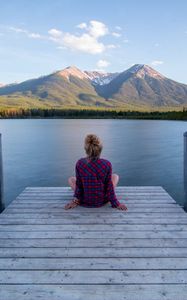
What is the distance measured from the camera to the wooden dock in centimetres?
325

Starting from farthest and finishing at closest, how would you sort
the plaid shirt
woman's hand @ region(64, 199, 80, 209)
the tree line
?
the tree line → woman's hand @ region(64, 199, 80, 209) → the plaid shirt

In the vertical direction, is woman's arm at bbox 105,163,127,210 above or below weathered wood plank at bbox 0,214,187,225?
above

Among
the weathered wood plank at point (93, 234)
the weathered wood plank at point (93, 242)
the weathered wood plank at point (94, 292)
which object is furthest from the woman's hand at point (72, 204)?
the weathered wood plank at point (94, 292)

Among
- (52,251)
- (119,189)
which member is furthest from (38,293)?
(119,189)

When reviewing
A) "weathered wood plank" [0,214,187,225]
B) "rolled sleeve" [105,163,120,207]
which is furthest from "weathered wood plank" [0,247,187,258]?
"rolled sleeve" [105,163,120,207]

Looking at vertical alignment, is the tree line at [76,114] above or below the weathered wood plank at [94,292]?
→ above

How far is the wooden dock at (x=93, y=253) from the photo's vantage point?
10.7 feet

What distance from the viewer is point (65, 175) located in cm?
1677

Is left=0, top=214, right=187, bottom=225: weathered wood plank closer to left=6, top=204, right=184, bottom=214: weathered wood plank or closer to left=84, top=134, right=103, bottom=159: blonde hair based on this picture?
left=6, top=204, right=184, bottom=214: weathered wood plank

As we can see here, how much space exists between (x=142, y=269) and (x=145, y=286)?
0.32 m

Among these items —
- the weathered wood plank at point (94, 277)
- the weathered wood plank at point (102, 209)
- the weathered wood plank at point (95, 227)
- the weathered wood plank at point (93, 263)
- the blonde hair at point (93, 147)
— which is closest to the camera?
the weathered wood plank at point (94, 277)

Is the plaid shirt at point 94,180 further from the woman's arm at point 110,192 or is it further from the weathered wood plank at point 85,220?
the weathered wood plank at point 85,220

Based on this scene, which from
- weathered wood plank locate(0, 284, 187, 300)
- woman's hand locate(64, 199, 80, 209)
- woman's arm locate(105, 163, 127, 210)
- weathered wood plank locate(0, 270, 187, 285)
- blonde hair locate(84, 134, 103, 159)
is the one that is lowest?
weathered wood plank locate(0, 284, 187, 300)

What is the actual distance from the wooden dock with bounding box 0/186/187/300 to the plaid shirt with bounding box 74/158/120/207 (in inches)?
9.1
